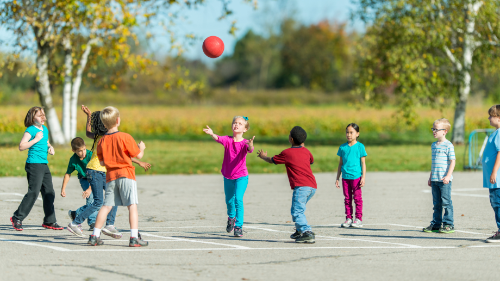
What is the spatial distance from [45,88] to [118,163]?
16.8m

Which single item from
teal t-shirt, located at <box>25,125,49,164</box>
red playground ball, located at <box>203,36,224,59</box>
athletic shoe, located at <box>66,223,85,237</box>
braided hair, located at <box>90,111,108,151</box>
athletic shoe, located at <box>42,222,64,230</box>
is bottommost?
athletic shoe, located at <box>42,222,64,230</box>

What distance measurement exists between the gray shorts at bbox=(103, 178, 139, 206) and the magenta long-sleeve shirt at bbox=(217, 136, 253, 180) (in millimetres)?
1374

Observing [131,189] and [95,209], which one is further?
[95,209]

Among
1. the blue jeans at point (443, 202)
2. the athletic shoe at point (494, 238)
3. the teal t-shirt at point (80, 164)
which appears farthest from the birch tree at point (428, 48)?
the teal t-shirt at point (80, 164)

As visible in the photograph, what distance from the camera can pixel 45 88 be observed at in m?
22.4

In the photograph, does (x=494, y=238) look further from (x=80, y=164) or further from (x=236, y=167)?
(x=80, y=164)

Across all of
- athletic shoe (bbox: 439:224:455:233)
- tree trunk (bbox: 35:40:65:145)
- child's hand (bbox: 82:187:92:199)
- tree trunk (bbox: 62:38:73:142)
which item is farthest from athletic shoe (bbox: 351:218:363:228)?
tree trunk (bbox: 35:40:65:145)

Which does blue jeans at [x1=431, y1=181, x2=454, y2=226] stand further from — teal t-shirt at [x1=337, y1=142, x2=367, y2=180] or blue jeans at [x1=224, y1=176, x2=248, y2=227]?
blue jeans at [x1=224, y1=176, x2=248, y2=227]

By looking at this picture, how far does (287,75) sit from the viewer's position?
84000 mm

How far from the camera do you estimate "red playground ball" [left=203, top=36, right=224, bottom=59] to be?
9930mm

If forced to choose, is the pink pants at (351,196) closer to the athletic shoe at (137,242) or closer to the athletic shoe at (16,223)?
the athletic shoe at (137,242)

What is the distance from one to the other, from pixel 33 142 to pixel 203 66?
9272 cm

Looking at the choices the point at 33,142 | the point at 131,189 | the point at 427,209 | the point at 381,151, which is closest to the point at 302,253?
the point at 131,189

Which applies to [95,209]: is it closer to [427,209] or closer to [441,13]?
[427,209]
